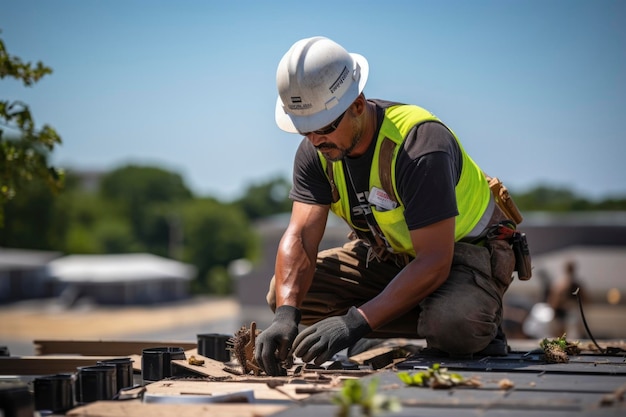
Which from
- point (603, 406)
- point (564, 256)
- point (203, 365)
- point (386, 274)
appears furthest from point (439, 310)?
point (564, 256)

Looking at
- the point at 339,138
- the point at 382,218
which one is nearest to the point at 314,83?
the point at 339,138

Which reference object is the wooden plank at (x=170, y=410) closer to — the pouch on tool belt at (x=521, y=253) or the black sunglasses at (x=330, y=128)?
the black sunglasses at (x=330, y=128)

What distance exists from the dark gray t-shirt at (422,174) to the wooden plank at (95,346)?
1771 millimetres

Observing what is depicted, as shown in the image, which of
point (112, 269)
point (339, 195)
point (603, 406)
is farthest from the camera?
point (112, 269)

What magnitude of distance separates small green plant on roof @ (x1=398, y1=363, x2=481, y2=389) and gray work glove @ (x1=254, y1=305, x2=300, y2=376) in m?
1.03

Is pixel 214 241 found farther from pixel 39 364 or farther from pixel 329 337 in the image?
pixel 329 337

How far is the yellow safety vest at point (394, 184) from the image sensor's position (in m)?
4.79

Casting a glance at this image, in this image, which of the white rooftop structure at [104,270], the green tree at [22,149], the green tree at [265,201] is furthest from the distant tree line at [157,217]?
the green tree at [22,149]

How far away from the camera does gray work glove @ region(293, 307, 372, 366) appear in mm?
4340

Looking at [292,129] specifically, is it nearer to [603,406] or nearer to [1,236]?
[603,406]

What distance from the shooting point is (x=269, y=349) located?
4.45 metres

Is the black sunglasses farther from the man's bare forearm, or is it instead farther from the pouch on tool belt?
the pouch on tool belt

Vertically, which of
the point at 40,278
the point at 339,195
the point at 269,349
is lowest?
the point at 269,349

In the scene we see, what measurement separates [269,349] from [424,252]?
0.91 meters
